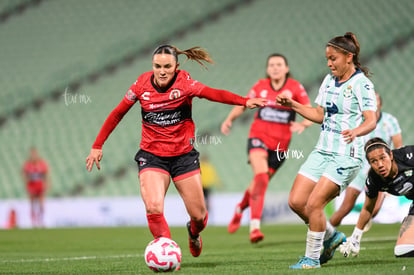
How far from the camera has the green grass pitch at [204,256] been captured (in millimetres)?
5926

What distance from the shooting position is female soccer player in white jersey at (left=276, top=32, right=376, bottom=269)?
19.5ft

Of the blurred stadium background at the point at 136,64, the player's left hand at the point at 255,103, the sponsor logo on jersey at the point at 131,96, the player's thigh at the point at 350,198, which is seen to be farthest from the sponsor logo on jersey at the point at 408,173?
the blurred stadium background at the point at 136,64

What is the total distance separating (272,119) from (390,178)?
3394 millimetres

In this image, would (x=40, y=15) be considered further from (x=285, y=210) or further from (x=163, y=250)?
(x=163, y=250)

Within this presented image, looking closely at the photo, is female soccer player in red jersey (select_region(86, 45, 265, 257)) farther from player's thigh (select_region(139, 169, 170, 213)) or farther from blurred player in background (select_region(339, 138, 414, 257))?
blurred player in background (select_region(339, 138, 414, 257))

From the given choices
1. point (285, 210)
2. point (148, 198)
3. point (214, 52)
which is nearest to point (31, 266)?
point (148, 198)

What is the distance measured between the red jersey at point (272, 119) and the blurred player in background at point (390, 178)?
119 inches

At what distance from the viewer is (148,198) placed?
6047 mm

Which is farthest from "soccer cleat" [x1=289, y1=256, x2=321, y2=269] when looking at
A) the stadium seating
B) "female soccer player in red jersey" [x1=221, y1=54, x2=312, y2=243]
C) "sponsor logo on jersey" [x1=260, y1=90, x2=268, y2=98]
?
the stadium seating

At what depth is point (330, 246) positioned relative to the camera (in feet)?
20.8

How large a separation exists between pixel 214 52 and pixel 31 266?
557 inches

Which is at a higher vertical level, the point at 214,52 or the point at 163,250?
the point at 214,52

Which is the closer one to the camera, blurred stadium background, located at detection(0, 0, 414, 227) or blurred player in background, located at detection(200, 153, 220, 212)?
blurred player in background, located at detection(200, 153, 220, 212)

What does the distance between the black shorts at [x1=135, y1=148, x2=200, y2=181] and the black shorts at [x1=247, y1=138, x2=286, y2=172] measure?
10.1 feet
